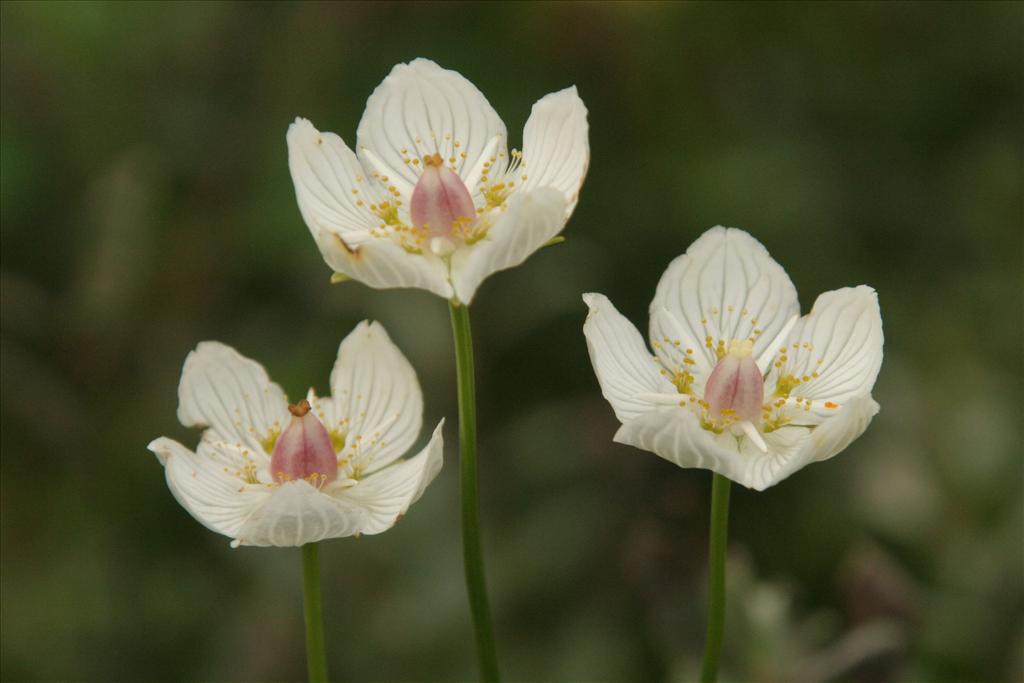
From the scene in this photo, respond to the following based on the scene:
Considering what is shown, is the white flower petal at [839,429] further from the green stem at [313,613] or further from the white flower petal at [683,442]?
the green stem at [313,613]

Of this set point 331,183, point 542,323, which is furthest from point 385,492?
point 542,323

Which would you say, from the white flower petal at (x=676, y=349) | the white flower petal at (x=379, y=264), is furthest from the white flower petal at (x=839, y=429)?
the white flower petal at (x=379, y=264)

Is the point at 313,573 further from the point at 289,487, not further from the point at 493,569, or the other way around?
the point at 493,569

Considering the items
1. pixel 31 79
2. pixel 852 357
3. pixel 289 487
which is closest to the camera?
pixel 289 487

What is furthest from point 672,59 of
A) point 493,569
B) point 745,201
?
point 493,569

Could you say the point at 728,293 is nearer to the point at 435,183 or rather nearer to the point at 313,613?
the point at 435,183

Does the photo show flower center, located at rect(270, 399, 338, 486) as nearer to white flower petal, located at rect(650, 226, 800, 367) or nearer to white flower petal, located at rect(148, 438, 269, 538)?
white flower petal, located at rect(148, 438, 269, 538)
